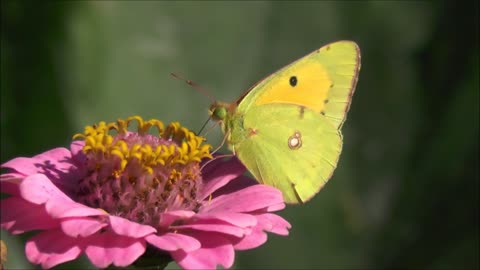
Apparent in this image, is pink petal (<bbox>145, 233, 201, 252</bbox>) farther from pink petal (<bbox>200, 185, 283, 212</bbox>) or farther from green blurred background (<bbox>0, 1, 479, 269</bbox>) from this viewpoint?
green blurred background (<bbox>0, 1, 479, 269</bbox>)

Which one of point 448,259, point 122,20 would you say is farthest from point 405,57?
point 122,20

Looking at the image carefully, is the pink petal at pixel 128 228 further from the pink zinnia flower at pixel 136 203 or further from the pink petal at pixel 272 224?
the pink petal at pixel 272 224

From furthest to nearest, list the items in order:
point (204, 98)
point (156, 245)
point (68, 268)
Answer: point (204, 98) → point (68, 268) → point (156, 245)

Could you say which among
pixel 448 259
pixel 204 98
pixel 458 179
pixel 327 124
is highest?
pixel 327 124

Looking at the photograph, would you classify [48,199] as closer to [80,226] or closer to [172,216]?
[80,226]

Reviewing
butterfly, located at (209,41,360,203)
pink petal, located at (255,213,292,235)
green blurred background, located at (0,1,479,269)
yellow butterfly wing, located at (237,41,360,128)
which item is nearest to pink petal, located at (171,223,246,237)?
pink petal, located at (255,213,292,235)

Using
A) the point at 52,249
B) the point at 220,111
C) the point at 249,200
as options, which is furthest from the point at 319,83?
the point at 52,249

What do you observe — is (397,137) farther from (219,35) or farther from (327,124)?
(327,124)
